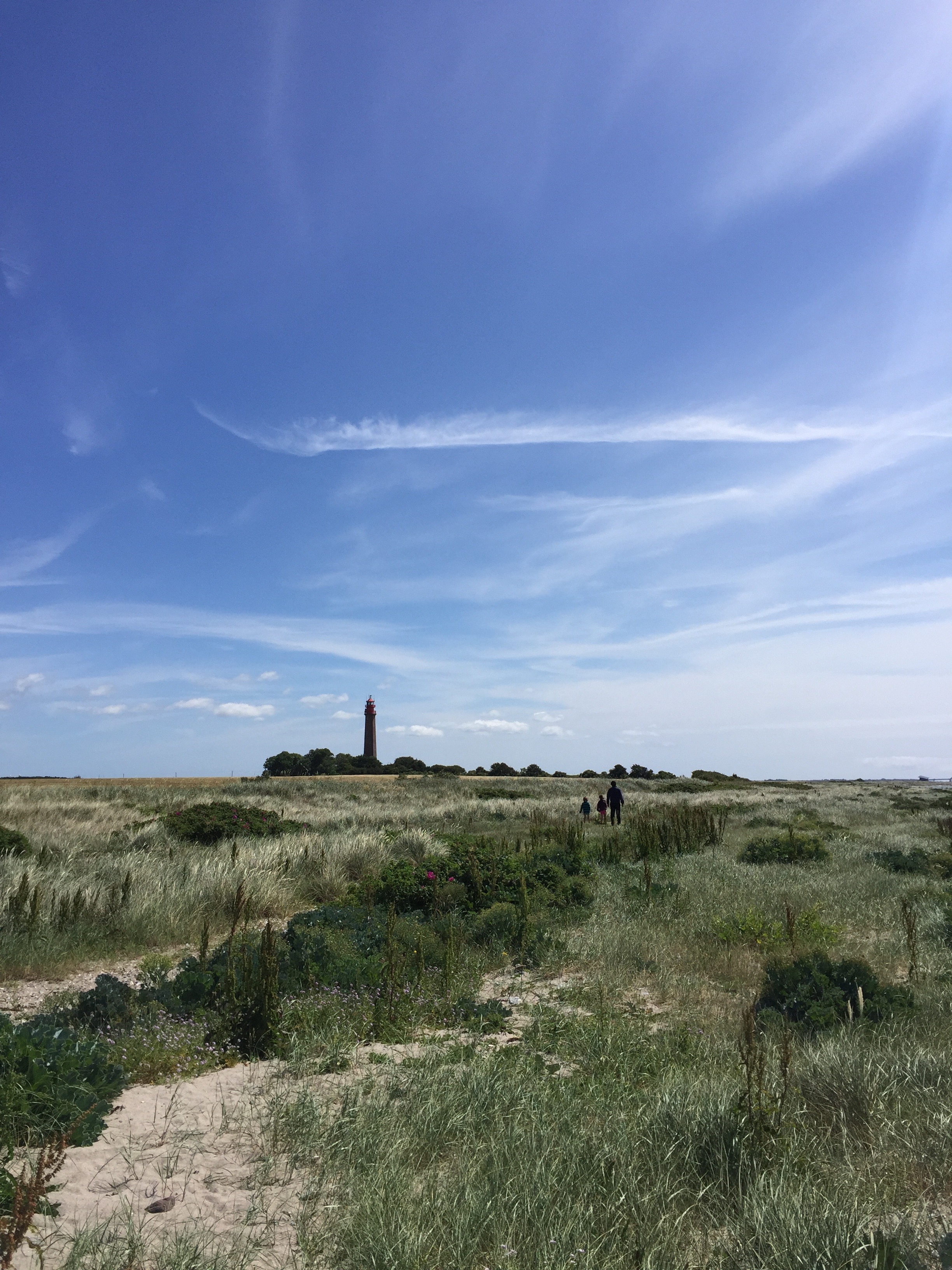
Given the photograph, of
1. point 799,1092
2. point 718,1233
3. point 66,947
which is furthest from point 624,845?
point 718,1233

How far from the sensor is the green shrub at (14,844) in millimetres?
12773

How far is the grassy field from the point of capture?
3020 mm

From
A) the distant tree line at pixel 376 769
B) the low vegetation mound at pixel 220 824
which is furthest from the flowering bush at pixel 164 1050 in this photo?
the distant tree line at pixel 376 769

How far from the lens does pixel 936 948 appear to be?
788 cm

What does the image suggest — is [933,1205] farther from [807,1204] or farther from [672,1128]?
[672,1128]

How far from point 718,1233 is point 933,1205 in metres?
0.97

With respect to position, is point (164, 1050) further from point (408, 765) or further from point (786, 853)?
point (408, 765)

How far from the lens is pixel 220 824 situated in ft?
52.4

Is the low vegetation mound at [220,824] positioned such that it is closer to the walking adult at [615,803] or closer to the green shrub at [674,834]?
the green shrub at [674,834]

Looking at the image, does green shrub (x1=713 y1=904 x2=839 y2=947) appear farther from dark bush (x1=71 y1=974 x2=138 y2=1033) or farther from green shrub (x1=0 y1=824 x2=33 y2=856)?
green shrub (x1=0 y1=824 x2=33 y2=856)

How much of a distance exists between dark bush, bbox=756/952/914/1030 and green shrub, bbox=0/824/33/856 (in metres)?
11.9

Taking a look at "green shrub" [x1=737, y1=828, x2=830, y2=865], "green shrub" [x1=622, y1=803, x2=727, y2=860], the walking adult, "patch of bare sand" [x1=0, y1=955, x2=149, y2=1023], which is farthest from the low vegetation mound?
the walking adult

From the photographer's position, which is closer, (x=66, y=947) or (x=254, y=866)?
(x=66, y=947)

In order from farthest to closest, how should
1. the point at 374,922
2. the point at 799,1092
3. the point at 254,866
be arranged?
the point at 254,866 < the point at 374,922 < the point at 799,1092
